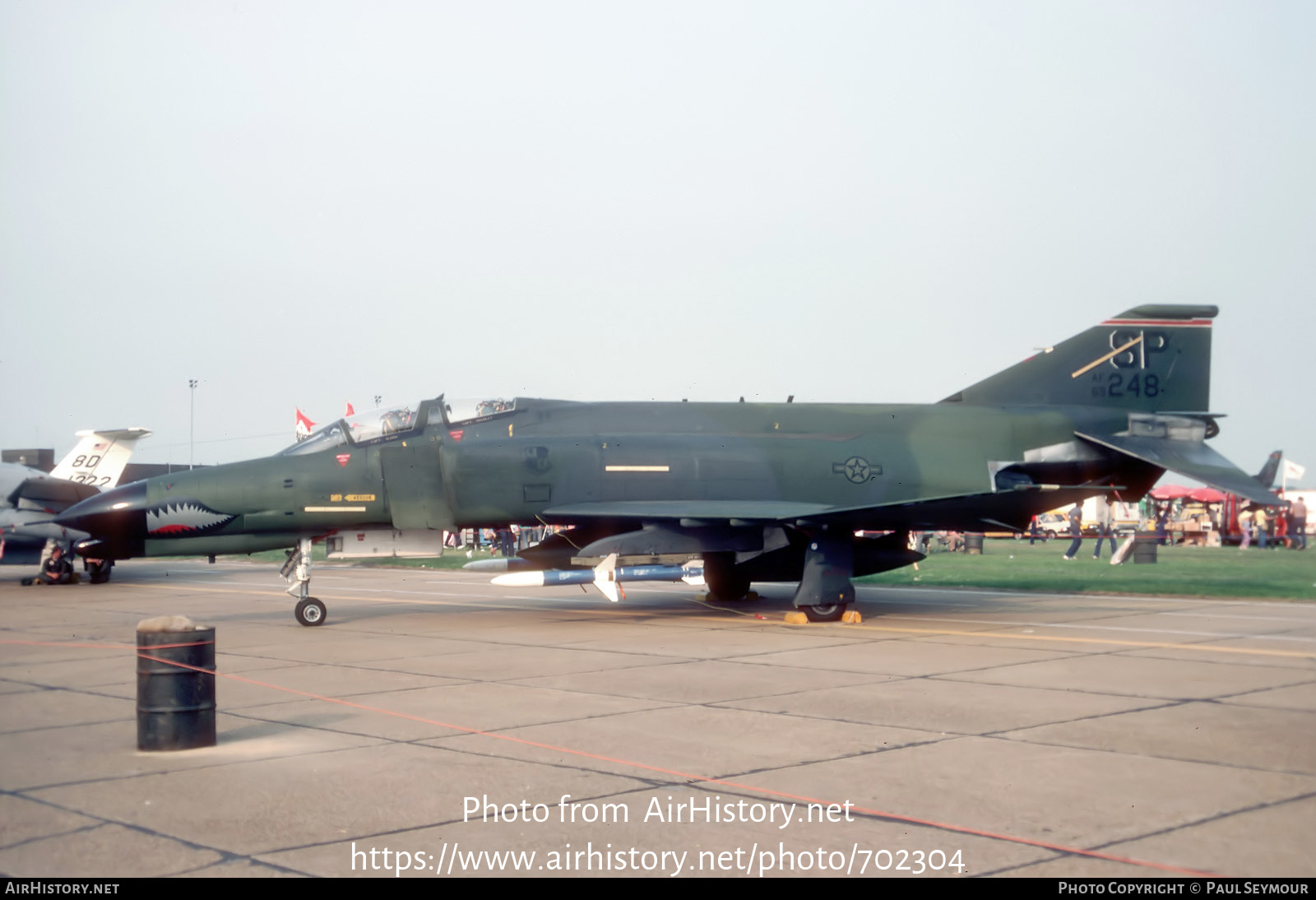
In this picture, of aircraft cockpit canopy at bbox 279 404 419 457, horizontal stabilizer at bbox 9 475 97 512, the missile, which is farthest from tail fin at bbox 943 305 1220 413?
horizontal stabilizer at bbox 9 475 97 512

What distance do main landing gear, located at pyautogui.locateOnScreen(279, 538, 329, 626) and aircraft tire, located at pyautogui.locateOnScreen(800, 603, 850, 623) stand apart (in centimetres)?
601

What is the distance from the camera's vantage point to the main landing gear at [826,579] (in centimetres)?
1359

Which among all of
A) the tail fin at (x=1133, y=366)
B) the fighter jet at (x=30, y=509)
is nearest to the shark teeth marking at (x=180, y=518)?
the fighter jet at (x=30, y=509)

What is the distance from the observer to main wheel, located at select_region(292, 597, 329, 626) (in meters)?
13.6

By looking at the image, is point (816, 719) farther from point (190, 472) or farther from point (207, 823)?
point (190, 472)

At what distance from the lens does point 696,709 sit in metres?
7.79

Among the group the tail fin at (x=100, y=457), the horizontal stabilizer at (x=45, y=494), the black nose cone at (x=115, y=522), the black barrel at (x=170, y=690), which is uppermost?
the tail fin at (x=100, y=457)

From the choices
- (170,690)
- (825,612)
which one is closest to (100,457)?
(825,612)

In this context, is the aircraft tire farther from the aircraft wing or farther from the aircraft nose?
the aircraft nose

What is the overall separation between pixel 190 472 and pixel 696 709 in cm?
864

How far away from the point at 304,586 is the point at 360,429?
211 cm

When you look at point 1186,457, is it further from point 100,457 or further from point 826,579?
point 100,457

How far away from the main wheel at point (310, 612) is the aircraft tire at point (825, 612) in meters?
5.98

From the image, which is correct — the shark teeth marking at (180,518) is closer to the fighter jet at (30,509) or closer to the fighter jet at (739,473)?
the fighter jet at (739,473)
